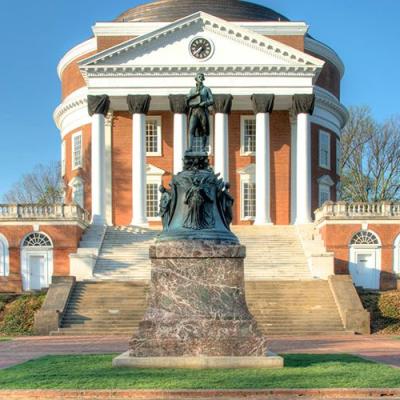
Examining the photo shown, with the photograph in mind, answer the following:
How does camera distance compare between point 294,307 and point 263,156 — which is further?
point 263,156

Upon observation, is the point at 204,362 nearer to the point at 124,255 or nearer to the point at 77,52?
the point at 124,255

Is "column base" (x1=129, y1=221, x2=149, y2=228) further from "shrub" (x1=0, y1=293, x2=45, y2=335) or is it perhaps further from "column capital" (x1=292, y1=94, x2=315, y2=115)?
"shrub" (x1=0, y1=293, x2=45, y2=335)

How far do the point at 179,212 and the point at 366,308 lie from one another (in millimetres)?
17870

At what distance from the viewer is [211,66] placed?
45.5 meters

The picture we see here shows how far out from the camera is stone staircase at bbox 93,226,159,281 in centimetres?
3625

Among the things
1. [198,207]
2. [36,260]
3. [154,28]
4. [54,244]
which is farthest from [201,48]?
[198,207]

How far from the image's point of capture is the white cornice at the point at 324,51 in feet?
177

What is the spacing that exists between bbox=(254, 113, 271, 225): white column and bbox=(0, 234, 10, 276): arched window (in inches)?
559

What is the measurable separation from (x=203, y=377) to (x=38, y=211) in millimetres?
27788

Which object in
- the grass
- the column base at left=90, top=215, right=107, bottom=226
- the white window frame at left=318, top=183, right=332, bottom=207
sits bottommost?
the grass

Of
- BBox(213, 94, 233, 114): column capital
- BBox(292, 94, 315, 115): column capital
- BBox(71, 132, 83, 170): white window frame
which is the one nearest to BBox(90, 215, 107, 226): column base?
BBox(213, 94, 233, 114): column capital

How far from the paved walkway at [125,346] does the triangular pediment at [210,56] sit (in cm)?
2181

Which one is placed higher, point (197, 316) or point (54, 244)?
point (54, 244)

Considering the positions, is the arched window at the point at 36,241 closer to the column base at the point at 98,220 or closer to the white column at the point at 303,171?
the column base at the point at 98,220
